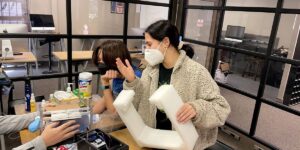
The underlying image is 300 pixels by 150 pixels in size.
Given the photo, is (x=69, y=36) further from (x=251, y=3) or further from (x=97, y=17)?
(x=251, y=3)

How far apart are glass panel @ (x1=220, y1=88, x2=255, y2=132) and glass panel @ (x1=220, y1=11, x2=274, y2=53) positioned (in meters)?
0.56

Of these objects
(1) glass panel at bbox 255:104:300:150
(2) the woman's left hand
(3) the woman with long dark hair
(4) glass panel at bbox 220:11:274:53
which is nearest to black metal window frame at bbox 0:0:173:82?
(4) glass panel at bbox 220:11:274:53

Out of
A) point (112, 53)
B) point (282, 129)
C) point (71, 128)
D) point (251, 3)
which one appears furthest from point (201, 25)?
point (71, 128)

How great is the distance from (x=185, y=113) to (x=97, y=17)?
1694mm

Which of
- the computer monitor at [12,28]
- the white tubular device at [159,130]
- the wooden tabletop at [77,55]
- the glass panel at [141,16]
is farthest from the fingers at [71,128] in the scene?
the glass panel at [141,16]

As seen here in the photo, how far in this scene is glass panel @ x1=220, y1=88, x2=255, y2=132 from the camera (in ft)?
8.40

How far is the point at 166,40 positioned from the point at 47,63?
7.74 ft

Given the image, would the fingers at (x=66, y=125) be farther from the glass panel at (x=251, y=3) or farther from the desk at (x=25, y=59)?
the desk at (x=25, y=59)

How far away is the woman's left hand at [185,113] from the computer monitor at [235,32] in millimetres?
1847

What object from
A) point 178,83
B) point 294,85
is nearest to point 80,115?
point 178,83

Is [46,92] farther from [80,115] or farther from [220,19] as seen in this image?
[220,19]

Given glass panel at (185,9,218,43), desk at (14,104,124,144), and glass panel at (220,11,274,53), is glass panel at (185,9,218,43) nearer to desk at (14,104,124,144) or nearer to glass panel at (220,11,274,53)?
glass panel at (220,11,274,53)

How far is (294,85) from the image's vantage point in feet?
9.46

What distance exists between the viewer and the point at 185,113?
1019 millimetres
